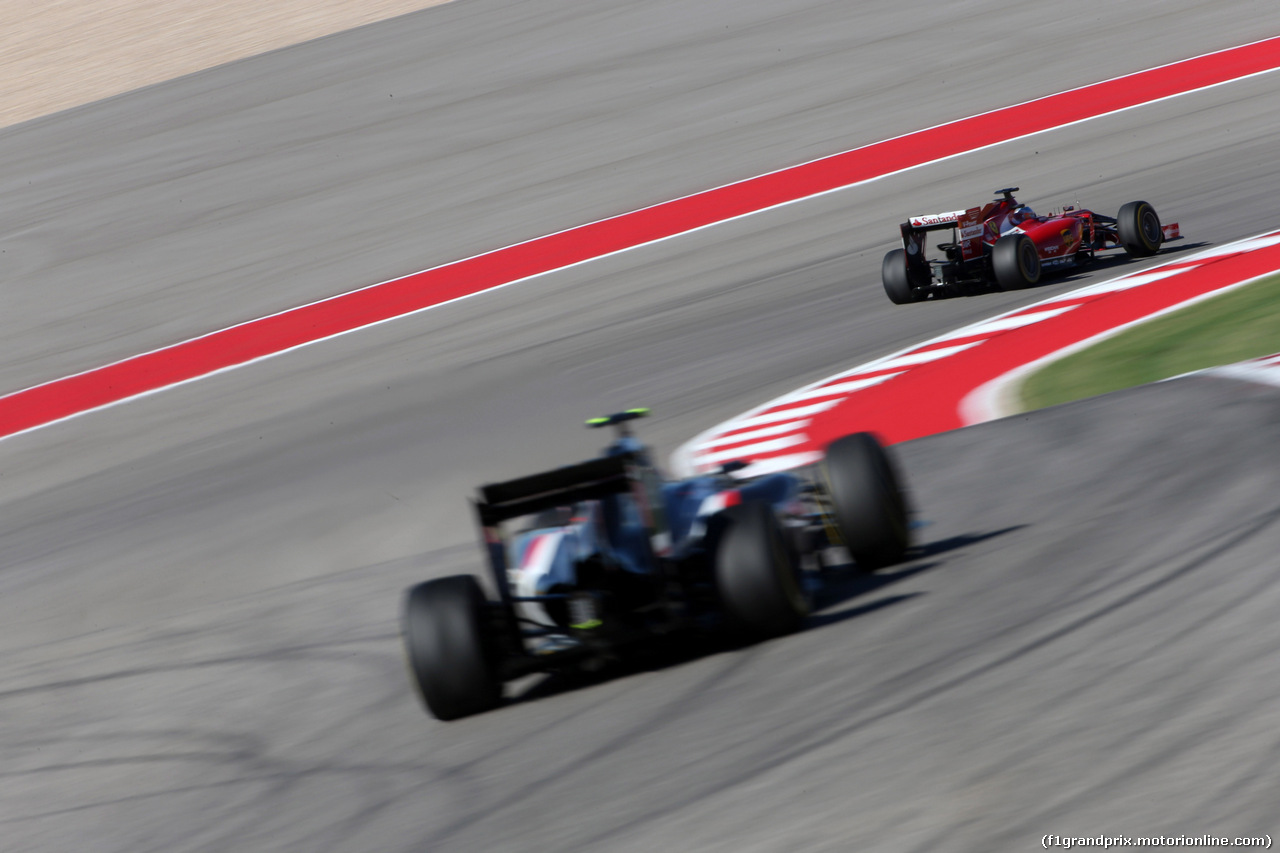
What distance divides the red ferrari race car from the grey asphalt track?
332 mm

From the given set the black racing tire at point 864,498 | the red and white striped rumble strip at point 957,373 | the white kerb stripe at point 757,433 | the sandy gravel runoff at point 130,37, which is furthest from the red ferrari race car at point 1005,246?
the sandy gravel runoff at point 130,37

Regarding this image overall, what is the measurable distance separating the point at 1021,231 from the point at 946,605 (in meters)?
8.01

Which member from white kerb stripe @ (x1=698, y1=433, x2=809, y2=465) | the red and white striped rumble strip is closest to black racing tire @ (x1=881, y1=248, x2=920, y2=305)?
the red and white striped rumble strip

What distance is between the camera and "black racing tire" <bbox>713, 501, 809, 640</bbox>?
5.48m

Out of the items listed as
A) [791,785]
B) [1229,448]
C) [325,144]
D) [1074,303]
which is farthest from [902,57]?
[791,785]

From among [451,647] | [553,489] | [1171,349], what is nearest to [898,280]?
[1171,349]

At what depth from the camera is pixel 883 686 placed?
5.02 metres

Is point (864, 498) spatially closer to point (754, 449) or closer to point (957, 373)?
point (754, 449)

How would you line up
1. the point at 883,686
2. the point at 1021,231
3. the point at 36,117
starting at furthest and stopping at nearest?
the point at 36,117 → the point at 1021,231 → the point at 883,686

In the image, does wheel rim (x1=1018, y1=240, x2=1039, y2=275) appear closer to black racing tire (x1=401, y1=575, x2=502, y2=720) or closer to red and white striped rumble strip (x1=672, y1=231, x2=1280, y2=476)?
red and white striped rumble strip (x1=672, y1=231, x2=1280, y2=476)

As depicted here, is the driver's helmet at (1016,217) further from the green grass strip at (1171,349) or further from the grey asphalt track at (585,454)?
the green grass strip at (1171,349)

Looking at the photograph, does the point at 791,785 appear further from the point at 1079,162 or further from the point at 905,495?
the point at 1079,162

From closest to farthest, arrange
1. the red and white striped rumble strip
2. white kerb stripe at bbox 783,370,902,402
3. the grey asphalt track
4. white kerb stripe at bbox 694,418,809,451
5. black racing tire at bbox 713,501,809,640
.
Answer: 1. the grey asphalt track
2. black racing tire at bbox 713,501,809,640
3. the red and white striped rumble strip
4. white kerb stripe at bbox 694,418,809,451
5. white kerb stripe at bbox 783,370,902,402

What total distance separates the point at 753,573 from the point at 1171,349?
527 centimetres
